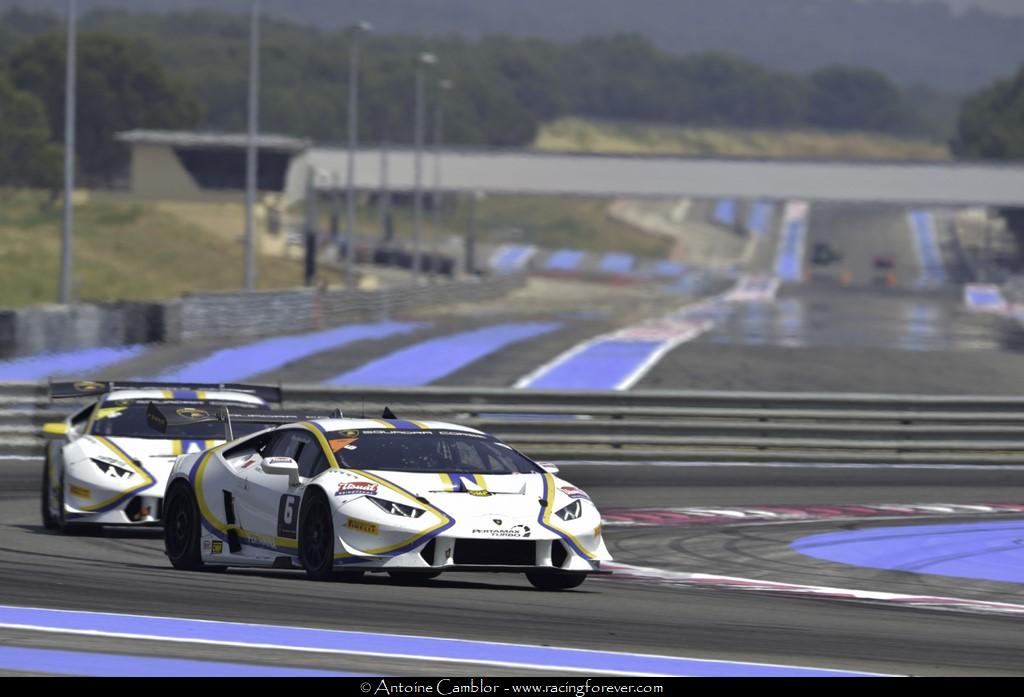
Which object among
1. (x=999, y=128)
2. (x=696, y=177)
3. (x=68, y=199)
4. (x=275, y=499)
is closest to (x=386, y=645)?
(x=275, y=499)

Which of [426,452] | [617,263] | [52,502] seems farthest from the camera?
[617,263]

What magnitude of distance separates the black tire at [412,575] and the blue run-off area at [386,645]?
A: 1626 mm

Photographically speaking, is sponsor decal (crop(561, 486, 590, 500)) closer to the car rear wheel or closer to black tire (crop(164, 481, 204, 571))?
black tire (crop(164, 481, 204, 571))

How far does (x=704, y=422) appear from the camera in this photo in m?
21.1

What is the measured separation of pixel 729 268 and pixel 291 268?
166ft

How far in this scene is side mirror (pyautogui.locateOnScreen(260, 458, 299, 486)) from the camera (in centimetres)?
1118

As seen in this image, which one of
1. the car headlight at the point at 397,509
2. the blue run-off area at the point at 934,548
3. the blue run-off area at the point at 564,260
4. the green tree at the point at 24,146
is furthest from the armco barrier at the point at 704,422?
the blue run-off area at the point at 564,260

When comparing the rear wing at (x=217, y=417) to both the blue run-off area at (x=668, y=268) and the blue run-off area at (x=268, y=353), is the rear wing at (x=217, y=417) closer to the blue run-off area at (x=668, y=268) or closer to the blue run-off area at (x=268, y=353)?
the blue run-off area at (x=268, y=353)

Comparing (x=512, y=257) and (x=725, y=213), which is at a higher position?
(x=725, y=213)


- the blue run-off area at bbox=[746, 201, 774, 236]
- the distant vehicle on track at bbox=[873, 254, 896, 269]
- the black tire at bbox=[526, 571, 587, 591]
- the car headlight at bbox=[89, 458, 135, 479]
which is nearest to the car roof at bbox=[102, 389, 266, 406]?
the car headlight at bbox=[89, 458, 135, 479]

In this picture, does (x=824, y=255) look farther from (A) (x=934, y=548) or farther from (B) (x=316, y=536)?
(B) (x=316, y=536)

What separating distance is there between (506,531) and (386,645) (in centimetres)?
218

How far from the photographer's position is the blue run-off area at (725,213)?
161 m

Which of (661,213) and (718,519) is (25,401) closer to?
(718,519)
